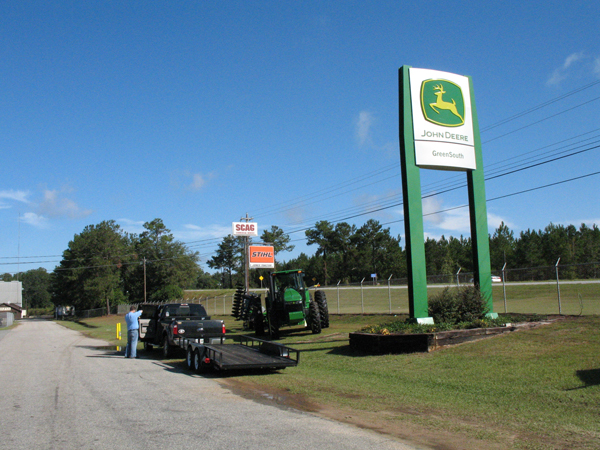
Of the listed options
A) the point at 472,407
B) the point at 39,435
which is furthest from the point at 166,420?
the point at 472,407

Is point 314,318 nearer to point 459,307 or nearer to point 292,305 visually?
point 292,305

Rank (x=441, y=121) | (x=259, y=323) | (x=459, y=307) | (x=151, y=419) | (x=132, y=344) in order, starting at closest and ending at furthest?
(x=151, y=419)
(x=459, y=307)
(x=441, y=121)
(x=132, y=344)
(x=259, y=323)

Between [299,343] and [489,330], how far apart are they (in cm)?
714

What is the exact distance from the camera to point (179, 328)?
15.7 meters

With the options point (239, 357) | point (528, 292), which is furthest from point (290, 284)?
point (528, 292)

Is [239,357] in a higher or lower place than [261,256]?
lower

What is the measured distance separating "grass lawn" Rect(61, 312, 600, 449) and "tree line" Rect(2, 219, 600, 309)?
7020 cm

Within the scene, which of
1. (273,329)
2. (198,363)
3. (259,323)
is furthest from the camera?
(259,323)

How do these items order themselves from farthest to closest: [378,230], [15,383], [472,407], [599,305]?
[378,230] → [599,305] → [15,383] → [472,407]

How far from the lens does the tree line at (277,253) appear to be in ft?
294

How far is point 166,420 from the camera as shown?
23.8 ft

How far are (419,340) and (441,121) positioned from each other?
761 cm

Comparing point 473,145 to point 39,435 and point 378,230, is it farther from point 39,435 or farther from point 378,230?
point 378,230

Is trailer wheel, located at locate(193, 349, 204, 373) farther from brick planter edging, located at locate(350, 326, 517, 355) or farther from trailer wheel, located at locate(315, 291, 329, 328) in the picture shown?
trailer wheel, located at locate(315, 291, 329, 328)
